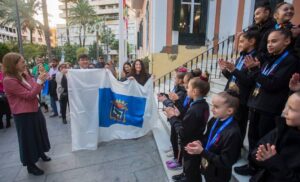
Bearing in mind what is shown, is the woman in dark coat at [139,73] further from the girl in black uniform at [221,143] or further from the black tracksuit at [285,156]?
the black tracksuit at [285,156]

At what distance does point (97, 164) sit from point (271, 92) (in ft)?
8.77

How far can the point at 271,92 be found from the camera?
2010mm

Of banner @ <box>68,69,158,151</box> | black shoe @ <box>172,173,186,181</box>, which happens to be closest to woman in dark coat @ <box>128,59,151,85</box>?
banner @ <box>68,69,158,151</box>

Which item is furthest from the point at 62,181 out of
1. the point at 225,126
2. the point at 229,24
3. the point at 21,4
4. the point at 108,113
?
the point at 21,4

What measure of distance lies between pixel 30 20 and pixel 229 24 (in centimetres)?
3047

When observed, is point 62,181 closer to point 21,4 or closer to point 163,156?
point 163,156

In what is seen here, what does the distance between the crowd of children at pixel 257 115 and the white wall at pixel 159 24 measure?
533 cm

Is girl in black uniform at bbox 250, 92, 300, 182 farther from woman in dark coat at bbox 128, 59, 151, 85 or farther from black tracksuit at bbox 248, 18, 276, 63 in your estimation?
woman in dark coat at bbox 128, 59, 151, 85

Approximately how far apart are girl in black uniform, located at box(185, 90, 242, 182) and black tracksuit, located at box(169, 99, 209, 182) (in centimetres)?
18

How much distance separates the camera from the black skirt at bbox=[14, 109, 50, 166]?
2.80 metres

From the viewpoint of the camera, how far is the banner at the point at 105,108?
140 inches

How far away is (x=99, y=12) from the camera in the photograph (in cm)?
6512

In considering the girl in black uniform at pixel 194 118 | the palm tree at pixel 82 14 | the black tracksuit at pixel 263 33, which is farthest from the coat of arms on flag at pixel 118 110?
the palm tree at pixel 82 14

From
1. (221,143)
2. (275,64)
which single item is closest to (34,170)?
(221,143)
